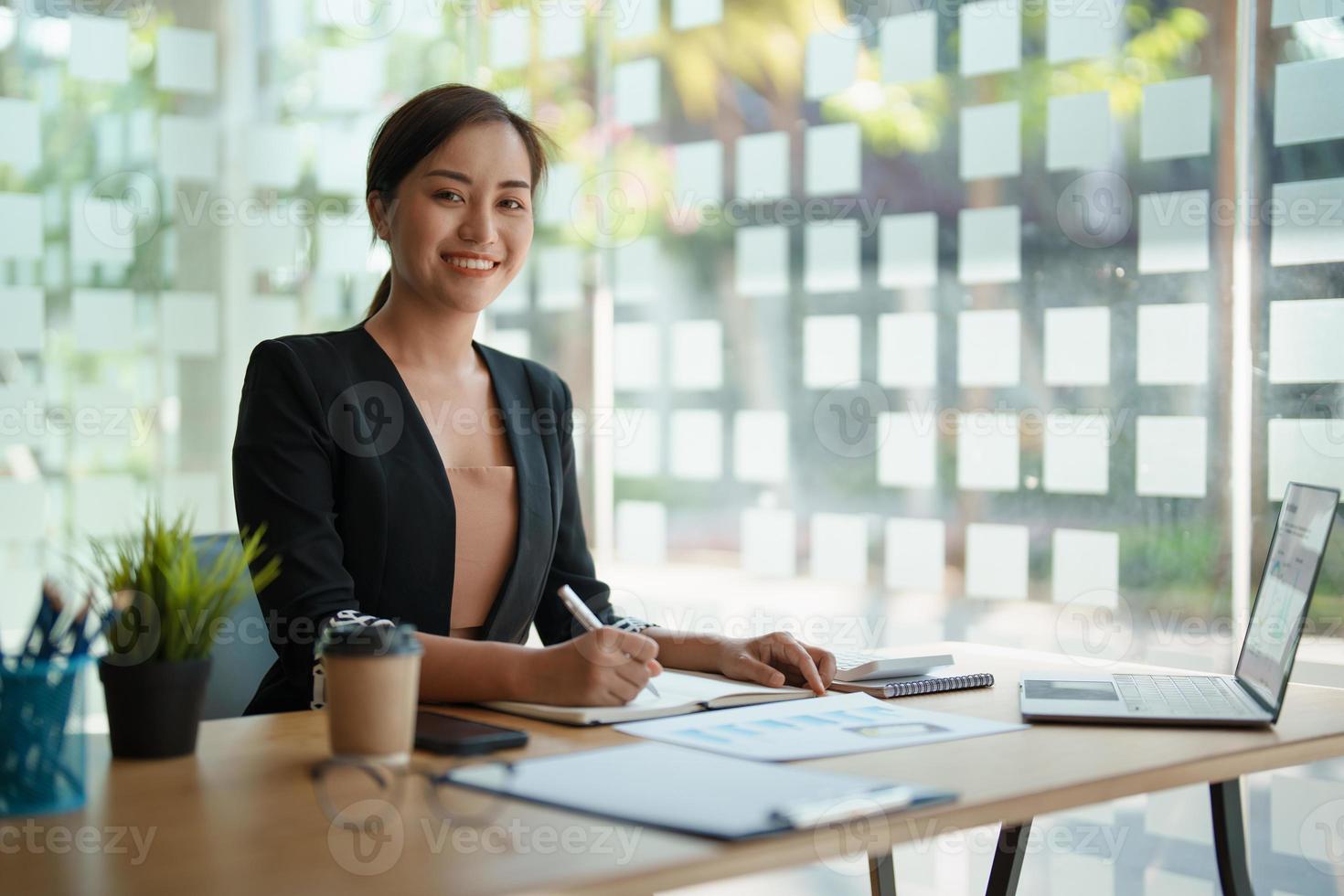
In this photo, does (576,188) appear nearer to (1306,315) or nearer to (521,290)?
(521,290)

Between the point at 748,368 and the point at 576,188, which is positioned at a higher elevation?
the point at 576,188

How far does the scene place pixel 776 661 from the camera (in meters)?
1.79

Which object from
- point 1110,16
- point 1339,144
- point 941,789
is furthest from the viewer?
point 1110,16

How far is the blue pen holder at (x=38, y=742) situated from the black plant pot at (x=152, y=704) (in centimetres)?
12

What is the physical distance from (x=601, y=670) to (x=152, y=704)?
18.5 inches

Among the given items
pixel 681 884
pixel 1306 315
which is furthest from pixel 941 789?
pixel 1306 315

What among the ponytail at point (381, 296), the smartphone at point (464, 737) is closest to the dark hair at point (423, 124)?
the ponytail at point (381, 296)

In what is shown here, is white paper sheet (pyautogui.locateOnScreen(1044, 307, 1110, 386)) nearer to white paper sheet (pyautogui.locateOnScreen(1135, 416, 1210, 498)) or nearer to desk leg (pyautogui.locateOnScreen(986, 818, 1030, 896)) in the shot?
white paper sheet (pyautogui.locateOnScreen(1135, 416, 1210, 498))

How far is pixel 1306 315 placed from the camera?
2766 millimetres

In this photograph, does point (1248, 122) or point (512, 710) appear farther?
point (1248, 122)

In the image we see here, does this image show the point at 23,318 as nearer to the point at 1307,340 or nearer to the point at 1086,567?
the point at 1086,567

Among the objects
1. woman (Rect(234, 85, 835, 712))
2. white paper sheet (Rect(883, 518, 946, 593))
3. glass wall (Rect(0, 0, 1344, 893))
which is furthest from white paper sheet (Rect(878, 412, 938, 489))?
woman (Rect(234, 85, 835, 712))

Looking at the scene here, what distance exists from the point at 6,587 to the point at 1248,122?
10.8 ft

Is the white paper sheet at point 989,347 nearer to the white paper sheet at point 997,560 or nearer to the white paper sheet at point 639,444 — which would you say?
the white paper sheet at point 997,560
